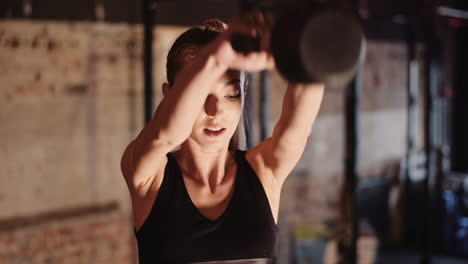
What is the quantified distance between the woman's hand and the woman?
16 cm

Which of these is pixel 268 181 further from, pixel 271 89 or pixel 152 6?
pixel 271 89

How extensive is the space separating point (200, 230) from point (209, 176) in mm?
147

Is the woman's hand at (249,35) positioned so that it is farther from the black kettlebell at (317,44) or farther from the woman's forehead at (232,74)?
the woman's forehead at (232,74)

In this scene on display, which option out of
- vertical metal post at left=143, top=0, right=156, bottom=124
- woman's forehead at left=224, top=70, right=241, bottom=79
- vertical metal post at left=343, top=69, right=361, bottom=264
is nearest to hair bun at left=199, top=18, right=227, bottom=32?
woman's forehead at left=224, top=70, right=241, bottom=79

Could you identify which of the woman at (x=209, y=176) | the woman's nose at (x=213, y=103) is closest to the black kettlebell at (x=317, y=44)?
the woman at (x=209, y=176)

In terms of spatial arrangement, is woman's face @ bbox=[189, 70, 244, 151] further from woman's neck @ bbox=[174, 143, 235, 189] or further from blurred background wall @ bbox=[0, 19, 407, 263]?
blurred background wall @ bbox=[0, 19, 407, 263]

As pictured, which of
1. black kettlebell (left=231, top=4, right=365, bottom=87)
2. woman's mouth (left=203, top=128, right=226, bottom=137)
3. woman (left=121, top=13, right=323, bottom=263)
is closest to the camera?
black kettlebell (left=231, top=4, right=365, bottom=87)

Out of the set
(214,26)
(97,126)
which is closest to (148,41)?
(97,126)

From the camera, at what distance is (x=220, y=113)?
94cm

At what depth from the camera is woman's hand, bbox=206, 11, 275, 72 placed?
2.12ft

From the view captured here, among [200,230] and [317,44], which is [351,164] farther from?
[317,44]

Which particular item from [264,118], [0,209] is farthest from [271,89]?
[0,209]

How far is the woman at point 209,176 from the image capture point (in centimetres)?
87

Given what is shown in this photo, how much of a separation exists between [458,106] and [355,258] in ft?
13.8
